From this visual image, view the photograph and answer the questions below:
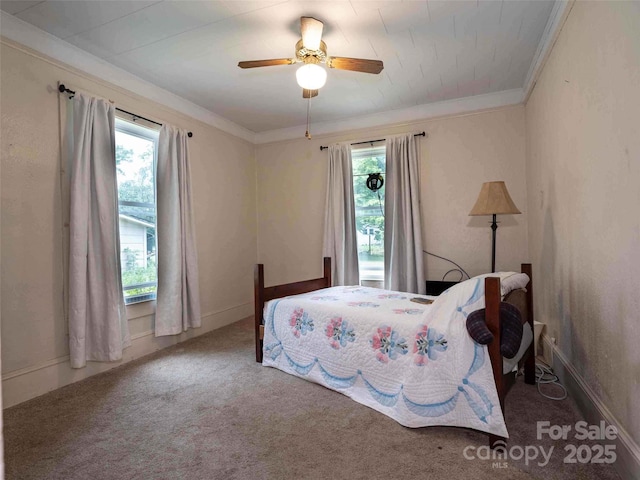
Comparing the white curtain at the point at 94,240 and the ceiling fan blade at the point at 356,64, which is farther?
the white curtain at the point at 94,240

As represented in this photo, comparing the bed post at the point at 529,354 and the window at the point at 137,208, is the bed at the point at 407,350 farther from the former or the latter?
the window at the point at 137,208

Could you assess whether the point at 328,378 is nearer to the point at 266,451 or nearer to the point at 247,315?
the point at 266,451

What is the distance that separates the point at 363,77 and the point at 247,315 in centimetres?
307

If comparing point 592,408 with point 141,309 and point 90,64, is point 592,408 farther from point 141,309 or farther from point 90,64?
point 90,64

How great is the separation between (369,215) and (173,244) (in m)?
2.14

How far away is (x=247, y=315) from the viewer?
4.55 meters

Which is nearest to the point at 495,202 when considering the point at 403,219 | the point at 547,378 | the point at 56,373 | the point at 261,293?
the point at 403,219

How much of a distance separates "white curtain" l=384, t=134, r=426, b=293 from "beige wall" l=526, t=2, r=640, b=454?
1254 mm

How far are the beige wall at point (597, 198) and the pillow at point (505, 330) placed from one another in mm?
413

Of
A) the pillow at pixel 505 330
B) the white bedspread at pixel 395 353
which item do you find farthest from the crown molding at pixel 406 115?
the pillow at pixel 505 330

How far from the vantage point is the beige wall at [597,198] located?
4.97ft

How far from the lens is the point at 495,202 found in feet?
9.78

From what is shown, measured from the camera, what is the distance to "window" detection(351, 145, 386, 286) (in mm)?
4113

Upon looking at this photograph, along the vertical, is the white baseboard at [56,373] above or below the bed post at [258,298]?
below
